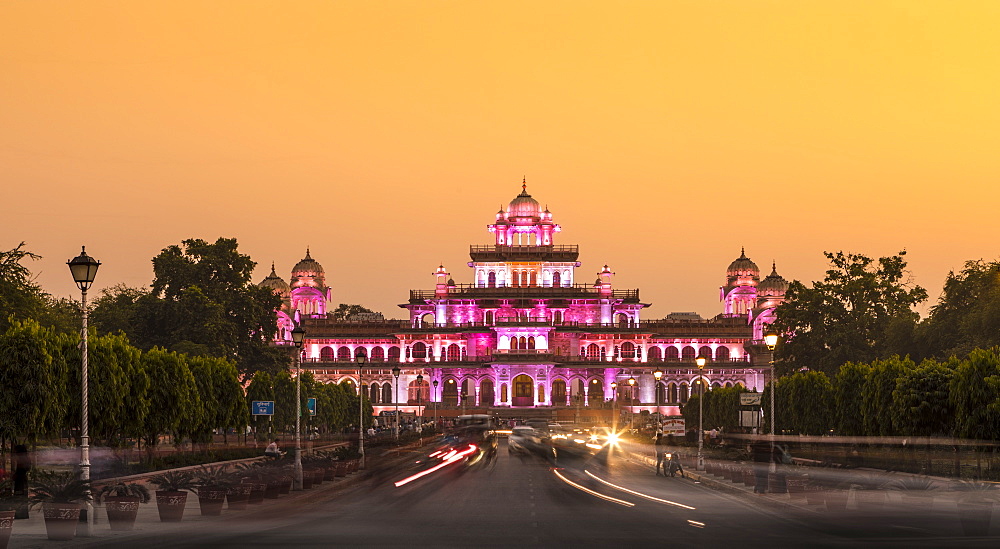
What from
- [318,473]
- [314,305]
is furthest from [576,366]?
[318,473]

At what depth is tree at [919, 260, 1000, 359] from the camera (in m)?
89.8

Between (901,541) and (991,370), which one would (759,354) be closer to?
(991,370)

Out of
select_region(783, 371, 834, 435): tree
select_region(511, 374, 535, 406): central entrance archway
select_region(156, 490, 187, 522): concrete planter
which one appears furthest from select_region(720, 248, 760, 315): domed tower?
select_region(156, 490, 187, 522): concrete planter

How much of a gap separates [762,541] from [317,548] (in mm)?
8869

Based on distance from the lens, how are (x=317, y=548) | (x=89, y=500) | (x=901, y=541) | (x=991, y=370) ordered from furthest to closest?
1. (x=991, y=370)
2. (x=89, y=500)
3. (x=901, y=541)
4. (x=317, y=548)

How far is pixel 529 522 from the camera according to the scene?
3150 cm

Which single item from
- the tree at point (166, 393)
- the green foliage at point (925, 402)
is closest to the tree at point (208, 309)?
the tree at point (166, 393)

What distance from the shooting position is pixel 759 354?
17125 centimetres

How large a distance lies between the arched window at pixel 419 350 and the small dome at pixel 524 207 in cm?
2160

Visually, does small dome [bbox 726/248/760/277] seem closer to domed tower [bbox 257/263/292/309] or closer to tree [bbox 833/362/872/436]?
domed tower [bbox 257/263/292/309]

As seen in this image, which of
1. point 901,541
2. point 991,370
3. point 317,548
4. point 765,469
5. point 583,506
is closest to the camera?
point 317,548

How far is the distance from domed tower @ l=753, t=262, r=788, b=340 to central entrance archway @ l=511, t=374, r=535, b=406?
31181mm

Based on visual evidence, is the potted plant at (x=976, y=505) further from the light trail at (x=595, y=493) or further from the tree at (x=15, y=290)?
the tree at (x=15, y=290)

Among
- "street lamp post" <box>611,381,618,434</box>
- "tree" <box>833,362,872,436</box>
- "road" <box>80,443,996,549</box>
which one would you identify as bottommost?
"street lamp post" <box>611,381,618,434</box>
